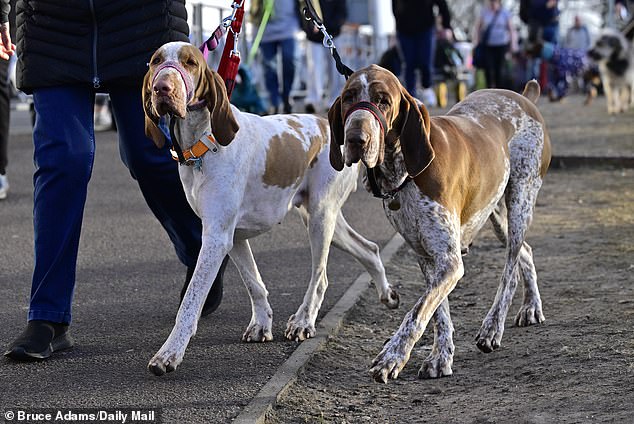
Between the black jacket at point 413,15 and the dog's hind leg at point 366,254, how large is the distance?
27.2 ft

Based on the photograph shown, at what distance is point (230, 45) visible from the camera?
18.4ft

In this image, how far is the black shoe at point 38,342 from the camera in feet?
15.9

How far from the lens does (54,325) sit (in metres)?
5.03

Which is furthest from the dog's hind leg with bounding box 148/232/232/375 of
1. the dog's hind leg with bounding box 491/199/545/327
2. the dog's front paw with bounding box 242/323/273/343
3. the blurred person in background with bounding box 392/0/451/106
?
the blurred person in background with bounding box 392/0/451/106

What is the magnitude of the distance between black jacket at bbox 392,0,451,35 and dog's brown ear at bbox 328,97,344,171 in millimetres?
9292

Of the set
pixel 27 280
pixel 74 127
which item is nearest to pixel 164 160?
pixel 74 127

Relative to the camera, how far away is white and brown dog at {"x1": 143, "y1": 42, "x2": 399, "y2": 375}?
461 cm

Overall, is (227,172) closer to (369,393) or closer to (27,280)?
(369,393)

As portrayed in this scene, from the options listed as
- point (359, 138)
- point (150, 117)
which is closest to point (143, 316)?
point (150, 117)

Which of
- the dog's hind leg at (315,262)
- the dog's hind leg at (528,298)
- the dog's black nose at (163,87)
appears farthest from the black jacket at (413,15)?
the dog's black nose at (163,87)

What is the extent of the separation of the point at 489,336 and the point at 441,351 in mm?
381

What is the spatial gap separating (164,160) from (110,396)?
1.33 m

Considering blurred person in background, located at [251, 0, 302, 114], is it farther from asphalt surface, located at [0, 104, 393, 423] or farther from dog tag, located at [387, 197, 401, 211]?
dog tag, located at [387, 197, 401, 211]

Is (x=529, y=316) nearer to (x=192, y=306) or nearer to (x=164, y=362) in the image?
(x=192, y=306)
